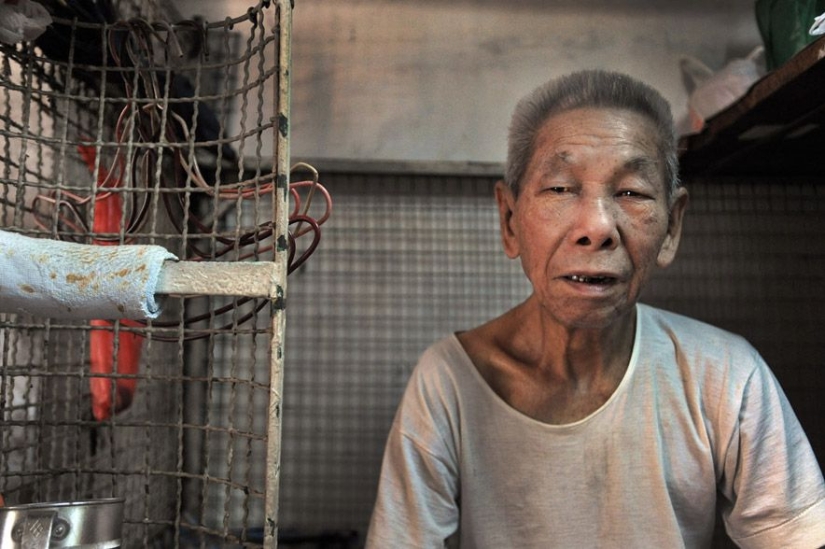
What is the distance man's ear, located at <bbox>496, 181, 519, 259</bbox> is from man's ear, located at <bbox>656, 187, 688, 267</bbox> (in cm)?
27

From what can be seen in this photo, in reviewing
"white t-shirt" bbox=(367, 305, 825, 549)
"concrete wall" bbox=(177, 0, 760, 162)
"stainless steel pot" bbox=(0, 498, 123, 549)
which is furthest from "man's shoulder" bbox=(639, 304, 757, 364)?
"stainless steel pot" bbox=(0, 498, 123, 549)

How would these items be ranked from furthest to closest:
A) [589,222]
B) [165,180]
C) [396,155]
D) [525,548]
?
[396,155]
[165,180]
[525,548]
[589,222]

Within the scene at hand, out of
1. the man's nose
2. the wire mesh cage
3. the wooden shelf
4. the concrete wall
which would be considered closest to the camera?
the wire mesh cage

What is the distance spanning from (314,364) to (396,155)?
0.70m

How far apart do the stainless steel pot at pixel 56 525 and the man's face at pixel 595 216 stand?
2.46ft

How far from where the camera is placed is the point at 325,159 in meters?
1.81

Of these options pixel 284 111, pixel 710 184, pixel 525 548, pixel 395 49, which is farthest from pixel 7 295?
pixel 710 184

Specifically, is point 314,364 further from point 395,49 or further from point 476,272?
point 395,49

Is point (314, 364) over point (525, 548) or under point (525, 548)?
over

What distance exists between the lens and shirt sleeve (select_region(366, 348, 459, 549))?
1.08 m

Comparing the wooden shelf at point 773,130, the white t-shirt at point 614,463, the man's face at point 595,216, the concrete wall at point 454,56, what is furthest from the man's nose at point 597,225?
the concrete wall at point 454,56

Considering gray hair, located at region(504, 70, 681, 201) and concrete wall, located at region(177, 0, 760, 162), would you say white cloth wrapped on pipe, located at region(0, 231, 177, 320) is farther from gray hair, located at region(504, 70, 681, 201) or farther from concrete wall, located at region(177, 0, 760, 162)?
concrete wall, located at region(177, 0, 760, 162)

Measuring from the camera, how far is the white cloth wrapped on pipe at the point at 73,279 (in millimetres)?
698

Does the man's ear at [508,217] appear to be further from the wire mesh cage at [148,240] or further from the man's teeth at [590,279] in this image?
the wire mesh cage at [148,240]
